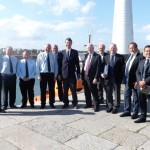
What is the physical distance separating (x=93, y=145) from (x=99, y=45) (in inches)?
137

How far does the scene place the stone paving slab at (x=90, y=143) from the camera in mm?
4203

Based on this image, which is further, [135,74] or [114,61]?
[114,61]

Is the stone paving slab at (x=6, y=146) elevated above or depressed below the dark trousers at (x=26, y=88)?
below

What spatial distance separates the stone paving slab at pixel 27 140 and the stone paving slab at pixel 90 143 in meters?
0.19

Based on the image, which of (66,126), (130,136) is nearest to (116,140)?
(130,136)

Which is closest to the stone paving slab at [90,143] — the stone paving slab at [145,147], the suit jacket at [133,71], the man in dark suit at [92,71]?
the stone paving slab at [145,147]

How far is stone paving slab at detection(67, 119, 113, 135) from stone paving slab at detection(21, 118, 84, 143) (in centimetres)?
18

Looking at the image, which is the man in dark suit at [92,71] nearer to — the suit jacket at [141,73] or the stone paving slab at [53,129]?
the suit jacket at [141,73]

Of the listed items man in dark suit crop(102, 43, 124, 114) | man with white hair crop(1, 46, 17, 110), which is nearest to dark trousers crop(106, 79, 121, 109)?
man in dark suit crop(102, 43, 124, 114)

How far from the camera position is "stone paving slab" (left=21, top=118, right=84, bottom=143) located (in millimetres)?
4688

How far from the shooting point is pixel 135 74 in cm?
578

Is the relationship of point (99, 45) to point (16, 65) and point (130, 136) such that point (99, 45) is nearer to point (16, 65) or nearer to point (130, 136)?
point (16, 65)

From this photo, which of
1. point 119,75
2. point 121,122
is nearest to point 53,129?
point 121,122

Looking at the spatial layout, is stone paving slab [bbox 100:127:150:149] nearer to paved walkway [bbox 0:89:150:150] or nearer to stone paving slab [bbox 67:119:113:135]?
paved walkway [bbox 0:89:150:150]
